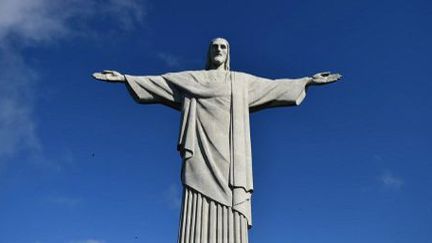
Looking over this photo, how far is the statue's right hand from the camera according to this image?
15727mm

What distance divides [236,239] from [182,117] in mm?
3267

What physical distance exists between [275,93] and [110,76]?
399 cm

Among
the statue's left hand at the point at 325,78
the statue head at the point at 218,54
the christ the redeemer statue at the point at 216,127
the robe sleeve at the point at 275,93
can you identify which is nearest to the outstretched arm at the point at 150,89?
the christ the redeemer statue at the point at 216,127

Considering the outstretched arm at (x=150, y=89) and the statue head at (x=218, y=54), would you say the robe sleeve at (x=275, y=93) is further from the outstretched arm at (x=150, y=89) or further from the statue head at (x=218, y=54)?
the outstretched arm at (x=150, y=89)

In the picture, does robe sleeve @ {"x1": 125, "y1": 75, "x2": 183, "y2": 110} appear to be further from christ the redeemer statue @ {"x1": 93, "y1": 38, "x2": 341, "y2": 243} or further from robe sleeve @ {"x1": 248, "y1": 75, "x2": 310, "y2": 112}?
robe sleeve @ {"x1": 248, "y1": 75, "x2": 310, "y2": 112}

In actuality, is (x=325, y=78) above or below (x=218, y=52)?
below

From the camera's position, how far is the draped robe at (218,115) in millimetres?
14617

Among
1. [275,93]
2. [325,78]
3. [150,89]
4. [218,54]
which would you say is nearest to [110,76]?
[150,89]

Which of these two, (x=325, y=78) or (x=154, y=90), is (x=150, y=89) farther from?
(x=325, y=78)

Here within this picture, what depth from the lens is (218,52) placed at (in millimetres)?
16375

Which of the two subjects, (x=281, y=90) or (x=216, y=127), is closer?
(x=216, y=127)

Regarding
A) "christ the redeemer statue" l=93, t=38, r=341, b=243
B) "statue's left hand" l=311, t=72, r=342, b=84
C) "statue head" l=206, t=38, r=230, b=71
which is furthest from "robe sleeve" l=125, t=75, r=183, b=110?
"statue's left hand" l=311, t=72, r=342, b=84

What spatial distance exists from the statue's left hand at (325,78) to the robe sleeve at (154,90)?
10.8ft

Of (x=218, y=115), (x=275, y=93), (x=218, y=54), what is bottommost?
(x=218, y=115)
